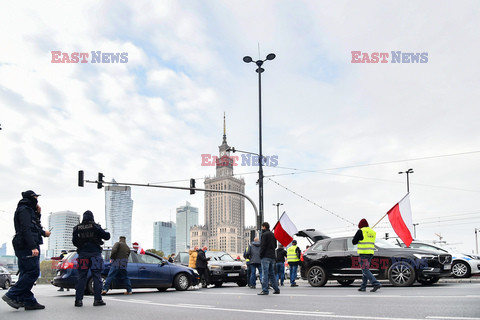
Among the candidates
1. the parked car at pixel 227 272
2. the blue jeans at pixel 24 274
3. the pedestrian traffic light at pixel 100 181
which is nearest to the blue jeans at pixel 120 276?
the parked car at pixel 227 272

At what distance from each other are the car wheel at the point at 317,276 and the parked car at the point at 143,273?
3743 millimetres

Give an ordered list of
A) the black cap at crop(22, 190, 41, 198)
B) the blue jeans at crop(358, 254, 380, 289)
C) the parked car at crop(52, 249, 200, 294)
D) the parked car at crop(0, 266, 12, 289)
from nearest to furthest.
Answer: the black cap at crop(22, 190, 41, 198)
the blue jeans at crop(358, 254, 380, 289)
the parked car at crop(52, 249, 200, 294)
the parked car at crop(0, 266, 12, 289)

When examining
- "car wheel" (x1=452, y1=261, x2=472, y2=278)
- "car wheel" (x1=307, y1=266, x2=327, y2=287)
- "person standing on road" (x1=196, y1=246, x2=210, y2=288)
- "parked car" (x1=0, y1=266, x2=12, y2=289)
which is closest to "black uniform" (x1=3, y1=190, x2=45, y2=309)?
"car wheel" (x1=307, y1=266, x2=327, y2=287)

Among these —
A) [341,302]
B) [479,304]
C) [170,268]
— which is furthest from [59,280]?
[479,304]

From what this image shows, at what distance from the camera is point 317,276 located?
53.7 ft

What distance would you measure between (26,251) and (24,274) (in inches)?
14.7

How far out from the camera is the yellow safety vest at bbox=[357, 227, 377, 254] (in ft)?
41.6

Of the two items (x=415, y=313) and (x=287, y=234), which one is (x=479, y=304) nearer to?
(x=415, y=313)

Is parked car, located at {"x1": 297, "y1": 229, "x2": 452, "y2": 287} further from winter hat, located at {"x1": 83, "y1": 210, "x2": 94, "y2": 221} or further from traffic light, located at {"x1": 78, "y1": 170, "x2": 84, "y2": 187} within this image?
traffic light, located at {"x1": 78, "y1": 170, "x2": 84, "y2": 187}

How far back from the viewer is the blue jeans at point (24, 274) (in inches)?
337

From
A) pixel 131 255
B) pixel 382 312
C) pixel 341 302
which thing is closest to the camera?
pixel 382 312

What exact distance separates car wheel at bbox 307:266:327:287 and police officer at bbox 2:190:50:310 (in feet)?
31.3

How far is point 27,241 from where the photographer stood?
8.61m

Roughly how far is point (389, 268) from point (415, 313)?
7.77 metres
